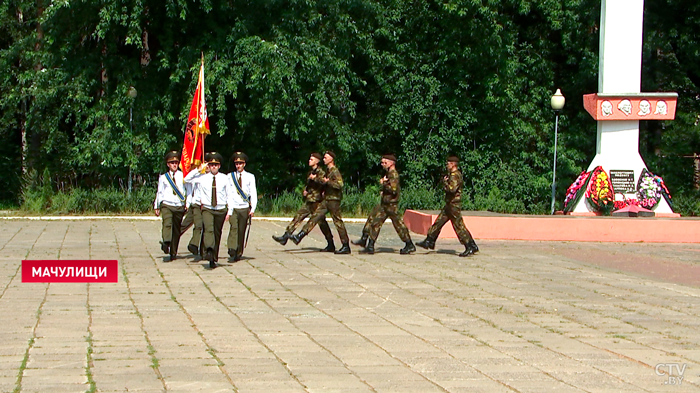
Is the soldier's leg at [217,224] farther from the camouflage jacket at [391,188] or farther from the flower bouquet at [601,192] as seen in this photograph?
the flower bouquet at [601,192]

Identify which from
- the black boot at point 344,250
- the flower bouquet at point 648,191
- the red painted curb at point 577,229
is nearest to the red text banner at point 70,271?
the black boot at point 344,250

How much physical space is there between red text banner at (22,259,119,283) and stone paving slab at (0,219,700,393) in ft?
Result: 0.95

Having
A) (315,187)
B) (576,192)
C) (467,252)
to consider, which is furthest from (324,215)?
(576,192)

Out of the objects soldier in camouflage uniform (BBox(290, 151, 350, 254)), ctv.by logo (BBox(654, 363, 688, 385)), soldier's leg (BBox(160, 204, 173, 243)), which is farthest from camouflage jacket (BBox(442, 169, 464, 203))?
ctv.by logo (BBox(654, 363, 688, 385))

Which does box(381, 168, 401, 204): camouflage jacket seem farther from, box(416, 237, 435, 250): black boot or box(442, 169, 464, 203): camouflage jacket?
box(416, 237, 435, 250): black boot

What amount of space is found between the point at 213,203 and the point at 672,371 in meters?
7.71

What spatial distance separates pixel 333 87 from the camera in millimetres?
24953

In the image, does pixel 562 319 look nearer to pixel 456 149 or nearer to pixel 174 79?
pixel 174 79

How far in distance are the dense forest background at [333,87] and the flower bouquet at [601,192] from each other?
15.8 ft

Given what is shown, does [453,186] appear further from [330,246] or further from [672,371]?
[672,371]

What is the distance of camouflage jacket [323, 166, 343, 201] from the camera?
14973 millimetres

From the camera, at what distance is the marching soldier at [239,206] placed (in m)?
13.7

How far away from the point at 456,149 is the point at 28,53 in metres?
12.8

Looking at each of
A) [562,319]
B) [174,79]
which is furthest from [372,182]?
[562,319]
